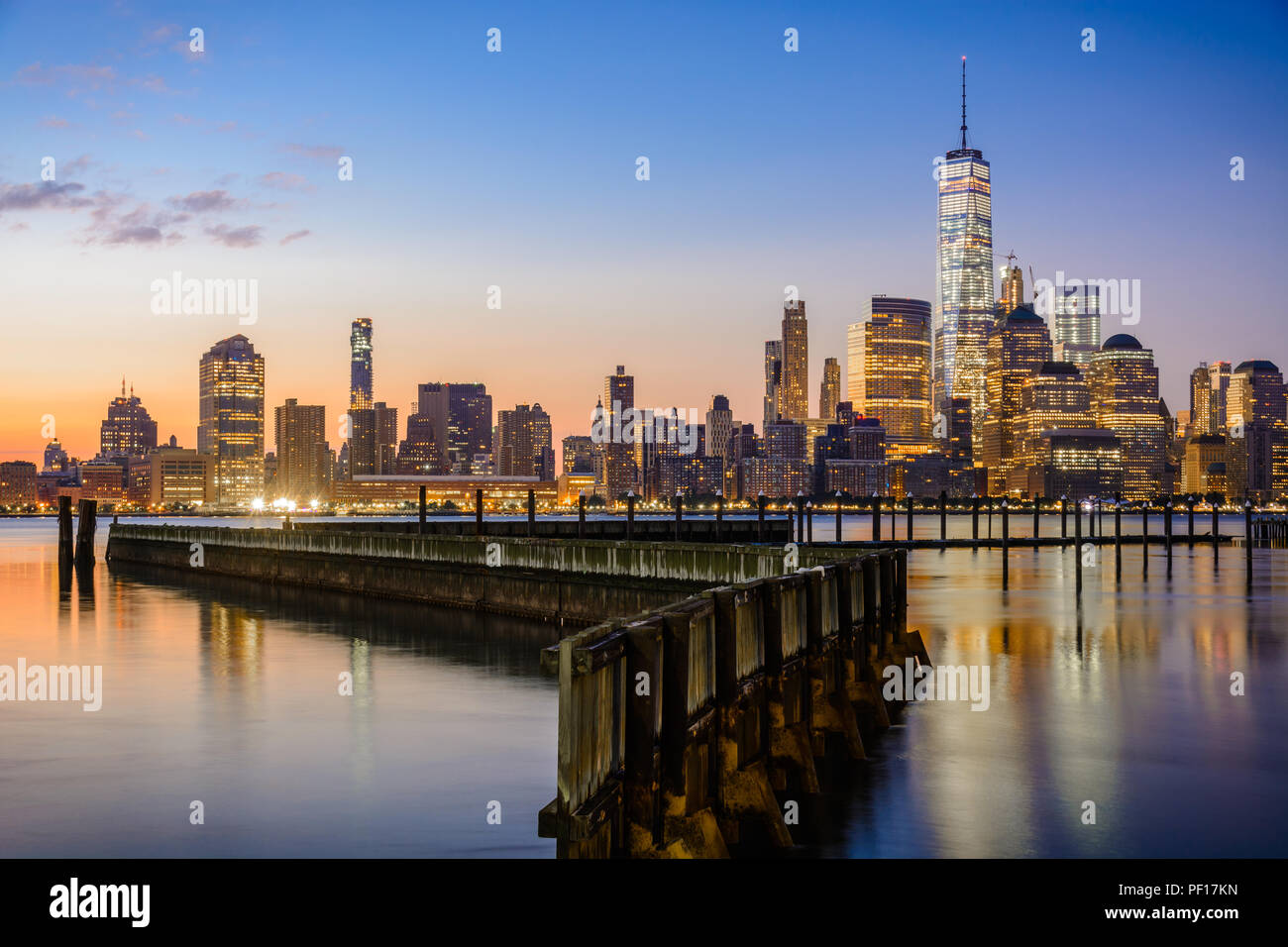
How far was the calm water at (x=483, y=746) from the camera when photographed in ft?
54.0

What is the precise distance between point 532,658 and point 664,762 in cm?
2322

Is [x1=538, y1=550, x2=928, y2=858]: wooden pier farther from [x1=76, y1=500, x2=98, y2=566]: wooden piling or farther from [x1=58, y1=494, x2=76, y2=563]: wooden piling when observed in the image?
[x1=76, y1=500, x2=98, y2=566]: wooden piling

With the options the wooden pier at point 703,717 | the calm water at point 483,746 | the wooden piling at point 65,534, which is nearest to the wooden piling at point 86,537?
the wooden piling at point 65,534

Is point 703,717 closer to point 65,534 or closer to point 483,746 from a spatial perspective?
point 483,746

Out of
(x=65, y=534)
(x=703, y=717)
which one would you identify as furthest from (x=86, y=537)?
(x=703, y=717)

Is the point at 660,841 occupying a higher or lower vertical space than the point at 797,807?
Result: higher

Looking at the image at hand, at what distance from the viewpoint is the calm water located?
54.0ft

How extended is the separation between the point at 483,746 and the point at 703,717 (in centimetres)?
1109

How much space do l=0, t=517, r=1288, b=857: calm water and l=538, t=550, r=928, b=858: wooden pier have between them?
113 cm

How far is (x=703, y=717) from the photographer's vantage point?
1277 cm

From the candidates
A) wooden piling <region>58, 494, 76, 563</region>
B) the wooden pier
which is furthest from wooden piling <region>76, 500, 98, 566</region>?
the wooden pier
